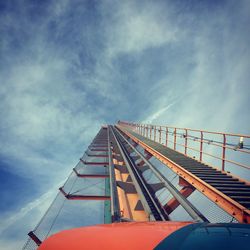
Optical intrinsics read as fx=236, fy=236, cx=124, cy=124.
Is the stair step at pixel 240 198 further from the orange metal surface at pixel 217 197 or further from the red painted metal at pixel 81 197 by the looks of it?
the red painted metal at pixel 81 197

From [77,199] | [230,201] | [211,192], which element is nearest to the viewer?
[230,201]

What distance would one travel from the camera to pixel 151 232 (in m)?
1.86

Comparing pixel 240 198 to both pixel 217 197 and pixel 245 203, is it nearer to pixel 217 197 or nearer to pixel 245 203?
pixel 245 203

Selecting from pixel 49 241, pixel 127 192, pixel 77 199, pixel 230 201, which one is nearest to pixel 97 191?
pixel 77 199

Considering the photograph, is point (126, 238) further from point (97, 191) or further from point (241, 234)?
point (97, 191)

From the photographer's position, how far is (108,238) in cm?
170

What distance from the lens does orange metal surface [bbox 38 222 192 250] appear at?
1590mm

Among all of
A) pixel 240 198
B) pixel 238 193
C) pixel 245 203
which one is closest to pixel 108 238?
pixel 245 203

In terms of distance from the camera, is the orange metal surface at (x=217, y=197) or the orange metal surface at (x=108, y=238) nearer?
the orange metal surface at (x=108, y=238)

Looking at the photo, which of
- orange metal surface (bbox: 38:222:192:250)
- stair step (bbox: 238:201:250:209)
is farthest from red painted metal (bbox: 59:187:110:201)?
orange metal surface (bbox: 38:222:192:250)

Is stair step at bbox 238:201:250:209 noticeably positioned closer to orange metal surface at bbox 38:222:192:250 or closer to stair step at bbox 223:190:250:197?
stair step at bbox 223:190:250:197

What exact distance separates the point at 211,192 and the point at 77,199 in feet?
10.5

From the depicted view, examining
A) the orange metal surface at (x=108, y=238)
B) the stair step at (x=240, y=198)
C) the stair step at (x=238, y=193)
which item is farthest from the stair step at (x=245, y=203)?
the orange metal surface at (x=108, y=238)

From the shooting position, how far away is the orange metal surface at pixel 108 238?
159 cm
